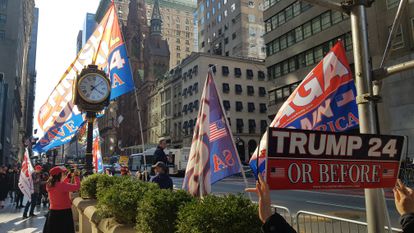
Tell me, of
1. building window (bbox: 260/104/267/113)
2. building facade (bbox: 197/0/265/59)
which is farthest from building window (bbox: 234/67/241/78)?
building facade (bbox: 197/0/265/59)

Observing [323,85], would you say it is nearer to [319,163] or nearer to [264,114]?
[319,163]

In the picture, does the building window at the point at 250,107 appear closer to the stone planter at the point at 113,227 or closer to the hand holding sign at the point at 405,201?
the stone planter at the point at 113,227

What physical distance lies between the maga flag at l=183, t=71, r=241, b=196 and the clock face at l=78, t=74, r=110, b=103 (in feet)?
20.1

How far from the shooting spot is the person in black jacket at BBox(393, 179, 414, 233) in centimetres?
245

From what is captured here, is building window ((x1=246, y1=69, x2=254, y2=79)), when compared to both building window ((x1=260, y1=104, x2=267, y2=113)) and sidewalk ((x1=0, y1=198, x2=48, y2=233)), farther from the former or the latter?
sidewalk ((x1=0, y1=198, x2=48, y2=233))

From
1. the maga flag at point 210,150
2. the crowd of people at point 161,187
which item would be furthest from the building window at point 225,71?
the maga flag at point 210,150

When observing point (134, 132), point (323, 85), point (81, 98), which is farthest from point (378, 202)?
point (134, 132)

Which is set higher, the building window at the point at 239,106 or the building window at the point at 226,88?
the building window at the point at 226,88

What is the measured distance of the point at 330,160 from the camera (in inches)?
123

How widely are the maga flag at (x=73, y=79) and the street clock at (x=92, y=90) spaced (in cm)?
31

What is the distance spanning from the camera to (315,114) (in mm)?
4832

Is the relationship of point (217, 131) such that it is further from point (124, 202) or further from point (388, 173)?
point (388, 173)

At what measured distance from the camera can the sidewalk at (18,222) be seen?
11.2 meters

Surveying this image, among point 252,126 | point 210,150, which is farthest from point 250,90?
point 210,150
